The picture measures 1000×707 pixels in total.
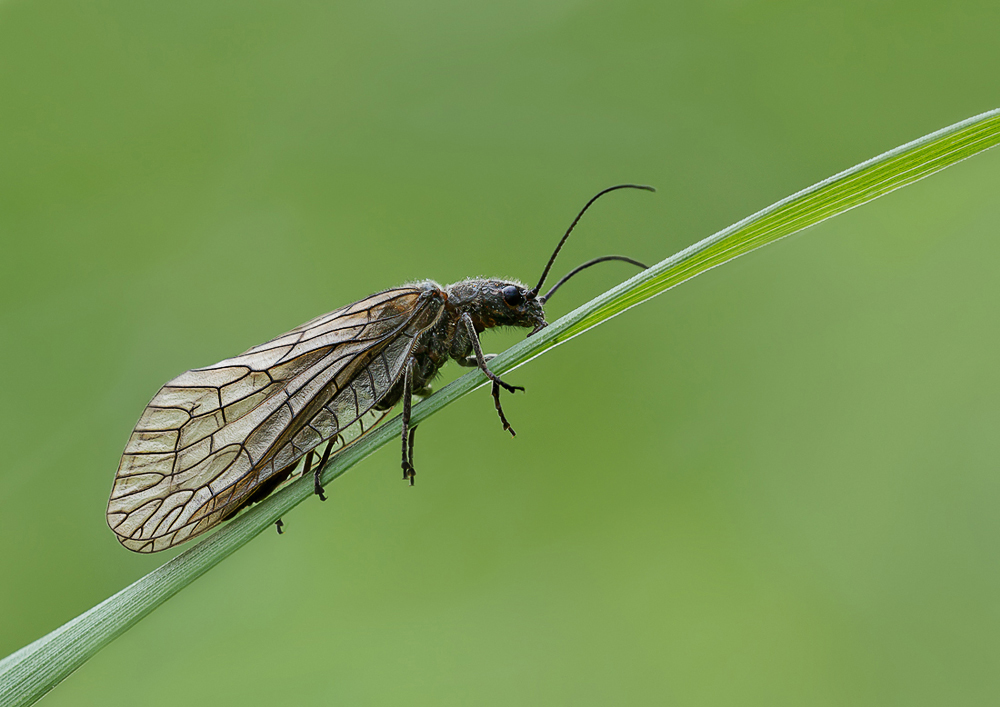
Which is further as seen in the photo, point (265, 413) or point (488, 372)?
point (265, 413)

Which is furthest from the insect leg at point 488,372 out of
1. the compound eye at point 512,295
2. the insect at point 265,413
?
the compound eye at point 512,295

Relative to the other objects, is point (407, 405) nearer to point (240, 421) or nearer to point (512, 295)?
point (240, 421)

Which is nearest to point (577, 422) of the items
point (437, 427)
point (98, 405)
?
point (437, 427)

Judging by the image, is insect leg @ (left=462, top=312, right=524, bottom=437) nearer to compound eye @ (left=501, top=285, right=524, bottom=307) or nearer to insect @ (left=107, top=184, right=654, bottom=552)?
insect @ (left=107, top=184, right=654, bottom=552)

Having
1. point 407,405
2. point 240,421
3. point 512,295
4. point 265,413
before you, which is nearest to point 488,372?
point 407,405

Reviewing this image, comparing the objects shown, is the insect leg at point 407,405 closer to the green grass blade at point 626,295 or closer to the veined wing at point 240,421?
the veined wing at point 240,421

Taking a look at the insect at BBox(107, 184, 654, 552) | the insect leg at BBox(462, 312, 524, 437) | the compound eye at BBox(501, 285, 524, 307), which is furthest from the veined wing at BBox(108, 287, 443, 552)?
the compound eye at BBox(501, 285, 524, 307)

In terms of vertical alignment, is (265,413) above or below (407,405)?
above

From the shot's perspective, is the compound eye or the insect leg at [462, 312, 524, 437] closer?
the insect leg at [462, 312, 524, 437]
